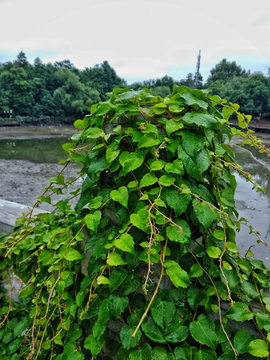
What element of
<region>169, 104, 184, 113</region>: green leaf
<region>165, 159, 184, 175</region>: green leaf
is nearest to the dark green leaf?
<region>165, 159, 184, 175</region>: green leaf

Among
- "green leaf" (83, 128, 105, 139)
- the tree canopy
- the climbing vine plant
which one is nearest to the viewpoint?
the climbing vine plant

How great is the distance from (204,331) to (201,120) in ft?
3.06

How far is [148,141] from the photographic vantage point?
0.97m

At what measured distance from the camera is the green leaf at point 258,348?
0.80 m

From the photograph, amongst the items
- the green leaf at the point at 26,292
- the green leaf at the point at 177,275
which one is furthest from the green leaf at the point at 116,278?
the green leaf at the point at 26,292

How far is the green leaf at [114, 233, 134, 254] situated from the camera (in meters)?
0.88

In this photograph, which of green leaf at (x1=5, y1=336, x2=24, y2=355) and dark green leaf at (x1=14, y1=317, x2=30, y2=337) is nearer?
dark green leaf at (x1=14, y1=317, x2=30, y2=337)

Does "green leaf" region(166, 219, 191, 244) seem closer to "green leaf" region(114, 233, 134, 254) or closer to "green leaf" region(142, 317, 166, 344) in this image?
"green leaf" region(114, 233, 134, 254)

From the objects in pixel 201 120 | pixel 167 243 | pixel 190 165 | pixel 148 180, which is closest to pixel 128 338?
pixel 167 243

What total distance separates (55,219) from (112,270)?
35.8 inches

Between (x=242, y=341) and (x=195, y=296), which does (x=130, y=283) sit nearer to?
(x=195, y=296)

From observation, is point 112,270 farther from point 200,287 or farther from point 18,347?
point 18,347

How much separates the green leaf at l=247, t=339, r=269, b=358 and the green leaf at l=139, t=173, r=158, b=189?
75 cm

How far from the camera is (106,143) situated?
1.11 meters
